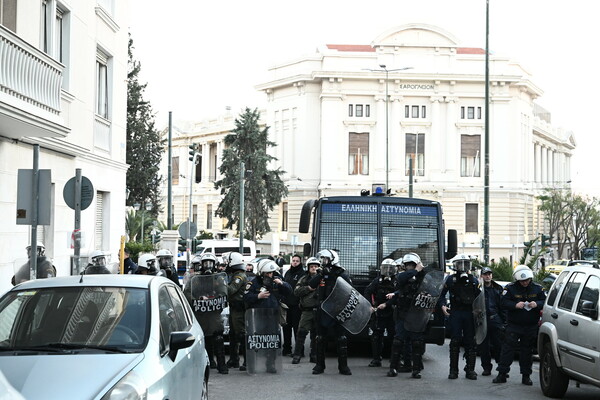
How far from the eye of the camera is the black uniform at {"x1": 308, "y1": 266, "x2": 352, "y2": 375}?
46.0ft

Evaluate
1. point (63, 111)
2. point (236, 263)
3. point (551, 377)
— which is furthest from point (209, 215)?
point (551, 377)

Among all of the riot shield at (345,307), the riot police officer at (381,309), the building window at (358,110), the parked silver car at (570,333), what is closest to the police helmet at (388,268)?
the riot police officer at (381,309)

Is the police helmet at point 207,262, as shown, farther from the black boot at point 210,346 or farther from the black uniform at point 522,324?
the black uniform at point 522,324

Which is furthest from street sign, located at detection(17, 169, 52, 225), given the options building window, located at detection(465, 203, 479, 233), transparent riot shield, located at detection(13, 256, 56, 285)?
building window, located at detection(465, 203, 479, 233)

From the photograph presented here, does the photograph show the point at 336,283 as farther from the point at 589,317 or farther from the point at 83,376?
the point at 83,376

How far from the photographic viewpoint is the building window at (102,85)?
23.2 metres

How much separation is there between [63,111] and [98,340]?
13.2 meters

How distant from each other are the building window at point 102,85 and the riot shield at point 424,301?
1154cm

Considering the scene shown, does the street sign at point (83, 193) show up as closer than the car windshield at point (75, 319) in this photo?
No

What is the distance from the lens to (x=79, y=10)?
68.1 feet

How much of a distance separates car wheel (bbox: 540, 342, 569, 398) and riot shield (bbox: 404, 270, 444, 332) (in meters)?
2.24

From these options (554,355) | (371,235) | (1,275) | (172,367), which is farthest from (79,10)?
(172,367)

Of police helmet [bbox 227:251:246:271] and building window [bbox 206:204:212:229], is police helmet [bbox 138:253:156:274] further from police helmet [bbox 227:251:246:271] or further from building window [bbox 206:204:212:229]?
building window [bbox 206:204:212:229]

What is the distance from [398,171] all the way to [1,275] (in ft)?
195
